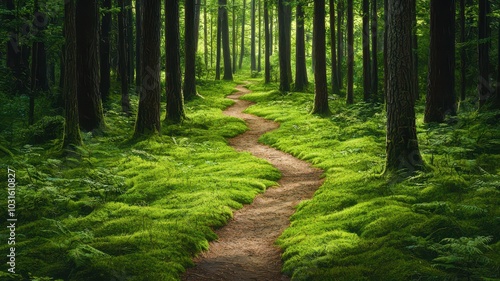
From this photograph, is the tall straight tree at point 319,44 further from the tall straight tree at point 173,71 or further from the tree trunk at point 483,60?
the tree trunk at point 483,60

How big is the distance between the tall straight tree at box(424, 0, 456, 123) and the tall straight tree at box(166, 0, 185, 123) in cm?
959

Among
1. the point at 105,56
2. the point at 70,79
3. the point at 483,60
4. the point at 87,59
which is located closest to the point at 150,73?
the point at 87,59

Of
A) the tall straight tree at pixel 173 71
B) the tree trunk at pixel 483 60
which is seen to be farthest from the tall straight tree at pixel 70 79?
the tree trunk at pixel 483 60

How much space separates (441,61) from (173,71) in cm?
1019

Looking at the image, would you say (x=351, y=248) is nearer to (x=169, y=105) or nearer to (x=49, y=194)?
(x=49, y=194)

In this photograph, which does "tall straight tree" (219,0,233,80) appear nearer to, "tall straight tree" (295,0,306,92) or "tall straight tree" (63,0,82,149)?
"tall straight tree" (295,0,306,92)

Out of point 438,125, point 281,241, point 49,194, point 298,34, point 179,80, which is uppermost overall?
point 298,34

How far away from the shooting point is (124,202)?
32.1 ft

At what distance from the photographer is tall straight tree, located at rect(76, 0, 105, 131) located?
1566 centimetres

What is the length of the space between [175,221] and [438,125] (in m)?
9.53

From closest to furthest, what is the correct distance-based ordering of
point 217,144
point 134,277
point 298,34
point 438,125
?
point 134,277 < point 438,125 < point 217,144 < point 298,34

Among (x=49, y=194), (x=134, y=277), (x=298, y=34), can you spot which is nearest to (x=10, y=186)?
(x=49, y=194)

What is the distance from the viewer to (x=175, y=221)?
8.48 meters

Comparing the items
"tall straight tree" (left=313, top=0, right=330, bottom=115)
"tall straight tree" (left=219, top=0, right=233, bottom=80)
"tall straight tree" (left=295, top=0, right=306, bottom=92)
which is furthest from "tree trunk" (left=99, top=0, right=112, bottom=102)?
"tall straight tree" (left=219, top=0, right=233, bottom=80)
